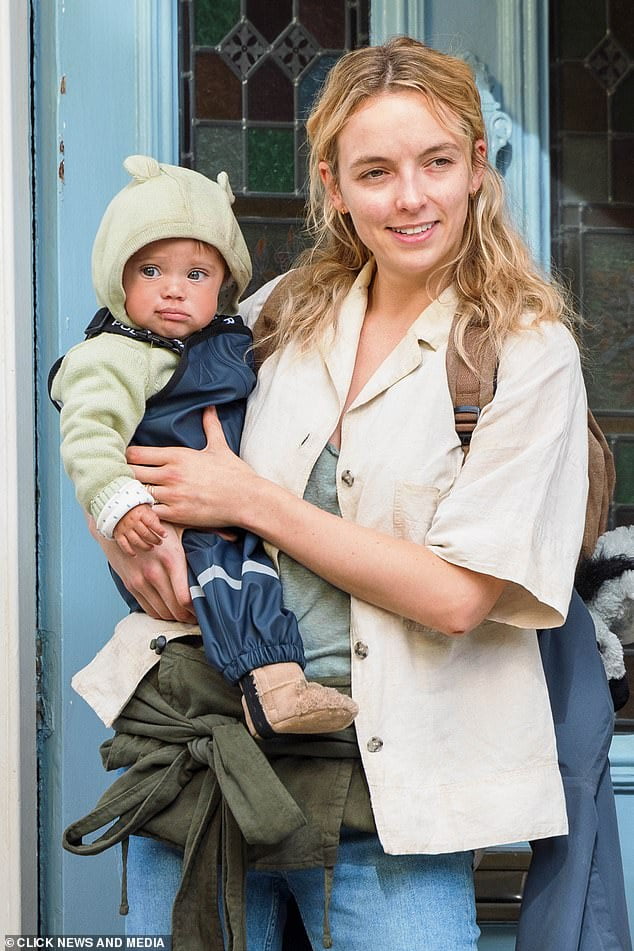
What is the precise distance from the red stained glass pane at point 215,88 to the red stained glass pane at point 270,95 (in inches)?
1.2

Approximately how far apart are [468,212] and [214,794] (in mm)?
962

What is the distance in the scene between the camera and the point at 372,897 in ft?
5.77

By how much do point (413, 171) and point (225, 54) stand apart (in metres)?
0.96

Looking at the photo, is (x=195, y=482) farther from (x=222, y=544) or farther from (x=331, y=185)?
(x=331, y=185)

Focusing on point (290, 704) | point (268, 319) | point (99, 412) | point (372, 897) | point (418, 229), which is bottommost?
point (372, 897)

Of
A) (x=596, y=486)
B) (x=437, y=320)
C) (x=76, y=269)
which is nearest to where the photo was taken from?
(x=437, y=320)

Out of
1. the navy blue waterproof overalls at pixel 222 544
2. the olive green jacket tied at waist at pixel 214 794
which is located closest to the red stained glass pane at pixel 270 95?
the navy blue waterproof overalls at pixel 222 544

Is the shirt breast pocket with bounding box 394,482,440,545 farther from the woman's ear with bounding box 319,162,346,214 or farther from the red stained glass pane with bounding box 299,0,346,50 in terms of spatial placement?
the red stained glass pane with bounding box 299,0,346,50

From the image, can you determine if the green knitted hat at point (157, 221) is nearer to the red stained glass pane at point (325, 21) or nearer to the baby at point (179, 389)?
the baby at point (179, 389)

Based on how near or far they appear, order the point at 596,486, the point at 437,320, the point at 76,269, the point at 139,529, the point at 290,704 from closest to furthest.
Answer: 1. the point at 290,704
2. the point at 139,529
3. the point at 437,320
4. the point at 596,486
5. the point at 76,269

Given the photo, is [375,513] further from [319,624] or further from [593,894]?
[593,894]

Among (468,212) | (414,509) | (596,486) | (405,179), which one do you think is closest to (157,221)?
(405,179)

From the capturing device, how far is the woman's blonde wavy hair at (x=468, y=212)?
187cm

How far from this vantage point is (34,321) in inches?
103
